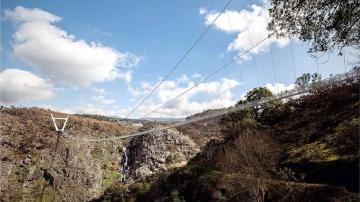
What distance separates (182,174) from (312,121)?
889 centimetres

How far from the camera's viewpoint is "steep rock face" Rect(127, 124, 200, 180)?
3519cm

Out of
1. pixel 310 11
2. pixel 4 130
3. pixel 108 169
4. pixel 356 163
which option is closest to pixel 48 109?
pixel 4 130

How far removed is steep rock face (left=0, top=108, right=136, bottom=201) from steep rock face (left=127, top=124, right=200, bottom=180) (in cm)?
222

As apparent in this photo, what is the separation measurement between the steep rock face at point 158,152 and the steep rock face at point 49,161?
222 centimetres

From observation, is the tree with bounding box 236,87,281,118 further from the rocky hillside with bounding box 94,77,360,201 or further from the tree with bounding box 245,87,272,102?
the rocky hillside with bounding box 94,77,360,201

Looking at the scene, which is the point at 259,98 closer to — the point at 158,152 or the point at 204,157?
the point at 204,157

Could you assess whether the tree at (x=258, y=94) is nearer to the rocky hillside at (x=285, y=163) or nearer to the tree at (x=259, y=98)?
Answer: the tree at (x=259, y=98)

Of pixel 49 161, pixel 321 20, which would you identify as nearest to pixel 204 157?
pixel 49 161

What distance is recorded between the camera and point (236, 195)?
1798 centimetres

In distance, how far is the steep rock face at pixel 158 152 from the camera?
35.2m

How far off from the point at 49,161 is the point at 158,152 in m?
9.51

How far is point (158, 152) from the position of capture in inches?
1444

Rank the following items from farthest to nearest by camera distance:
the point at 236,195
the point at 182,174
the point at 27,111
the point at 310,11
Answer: the point at 27,111 → the point at 182,174 → the point at 236,195 → the point at 310,11

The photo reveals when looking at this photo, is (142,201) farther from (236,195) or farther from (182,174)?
(236,195)
